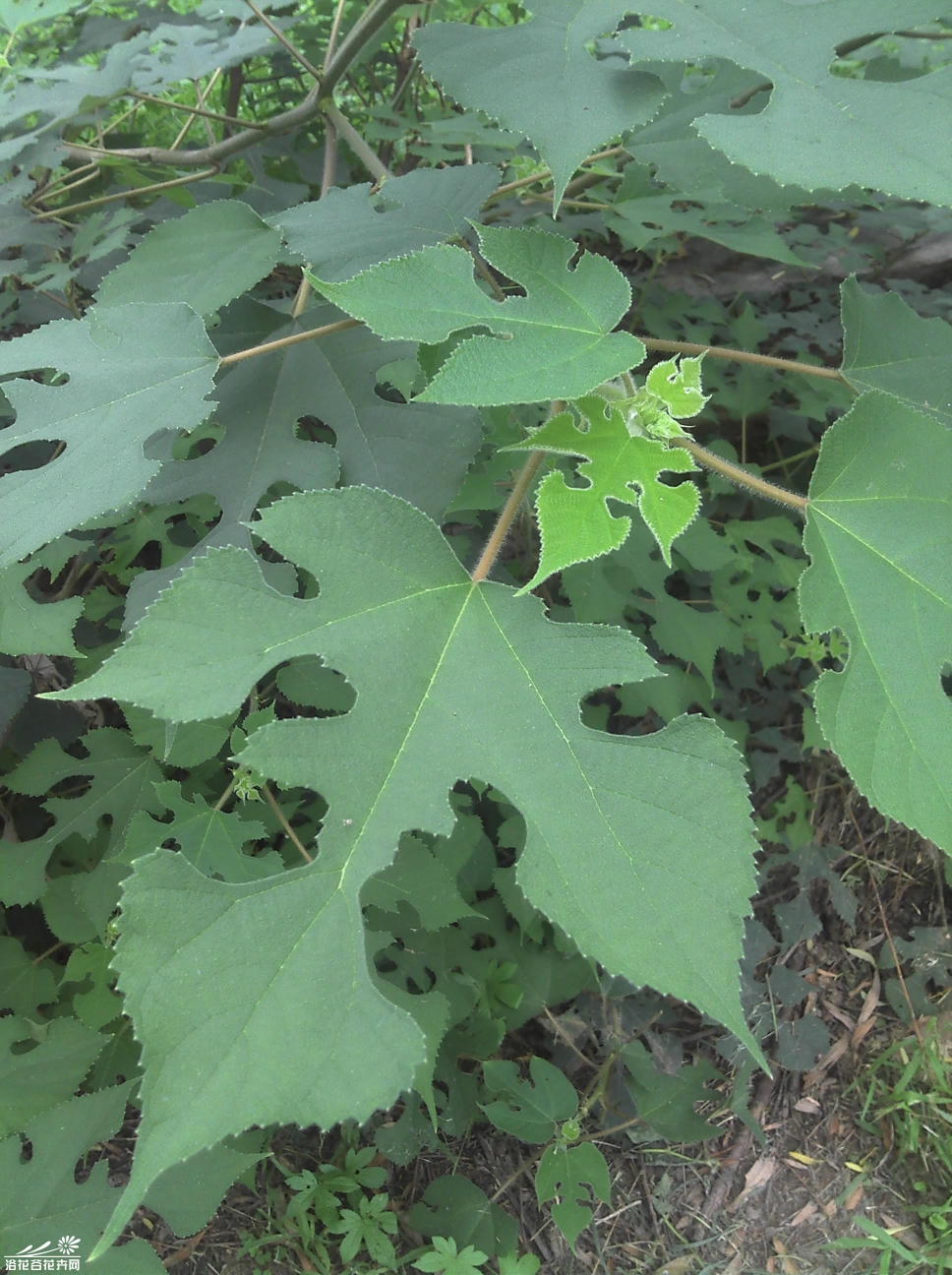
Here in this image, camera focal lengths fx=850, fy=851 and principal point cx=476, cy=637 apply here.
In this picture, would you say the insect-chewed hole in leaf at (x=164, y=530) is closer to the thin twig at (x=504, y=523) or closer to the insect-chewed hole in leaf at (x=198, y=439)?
the insect-chewed hole in leaf at (x=198, y=439)

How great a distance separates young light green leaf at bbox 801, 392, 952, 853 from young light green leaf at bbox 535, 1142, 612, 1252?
52.9 inches

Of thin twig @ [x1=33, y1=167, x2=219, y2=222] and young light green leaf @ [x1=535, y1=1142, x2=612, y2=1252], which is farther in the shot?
young light green leaf @ [x1=535, y1=1142, x2=612, y2=1252]

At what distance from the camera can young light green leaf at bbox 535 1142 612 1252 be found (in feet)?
5.95

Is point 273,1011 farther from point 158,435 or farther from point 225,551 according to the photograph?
point 158,435

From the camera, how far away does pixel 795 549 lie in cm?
260

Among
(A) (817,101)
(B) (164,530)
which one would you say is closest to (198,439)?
(B) (164,530)

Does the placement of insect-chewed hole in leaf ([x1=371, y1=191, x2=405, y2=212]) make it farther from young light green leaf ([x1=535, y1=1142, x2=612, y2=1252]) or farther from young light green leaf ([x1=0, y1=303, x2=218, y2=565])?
young light green leaf ([x1=535, y1=1142, x2=612, y2=1252])

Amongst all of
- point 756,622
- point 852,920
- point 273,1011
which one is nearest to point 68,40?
point 756,622

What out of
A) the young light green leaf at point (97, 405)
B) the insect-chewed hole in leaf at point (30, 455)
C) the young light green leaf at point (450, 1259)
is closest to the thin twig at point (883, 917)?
the young light green leaf at point (450, 1259)

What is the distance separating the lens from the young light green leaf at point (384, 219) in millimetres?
1201

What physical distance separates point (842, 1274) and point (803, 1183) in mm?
202

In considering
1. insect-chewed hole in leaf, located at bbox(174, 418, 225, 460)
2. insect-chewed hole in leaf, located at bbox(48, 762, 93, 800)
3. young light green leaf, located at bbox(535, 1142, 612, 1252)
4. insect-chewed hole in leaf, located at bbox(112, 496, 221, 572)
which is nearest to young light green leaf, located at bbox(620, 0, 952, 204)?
insect-chewed hole in leaf, located at bbox(174, 418, 225, 460)

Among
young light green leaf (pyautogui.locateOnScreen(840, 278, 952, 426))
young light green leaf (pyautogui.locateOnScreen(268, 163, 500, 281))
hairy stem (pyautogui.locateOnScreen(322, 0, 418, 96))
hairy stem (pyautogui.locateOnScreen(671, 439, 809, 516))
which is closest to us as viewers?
hairy stem (pyautogui.locateOnScreen(671, 439, 809, 516))

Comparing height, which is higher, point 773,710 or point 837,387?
point 837,387
